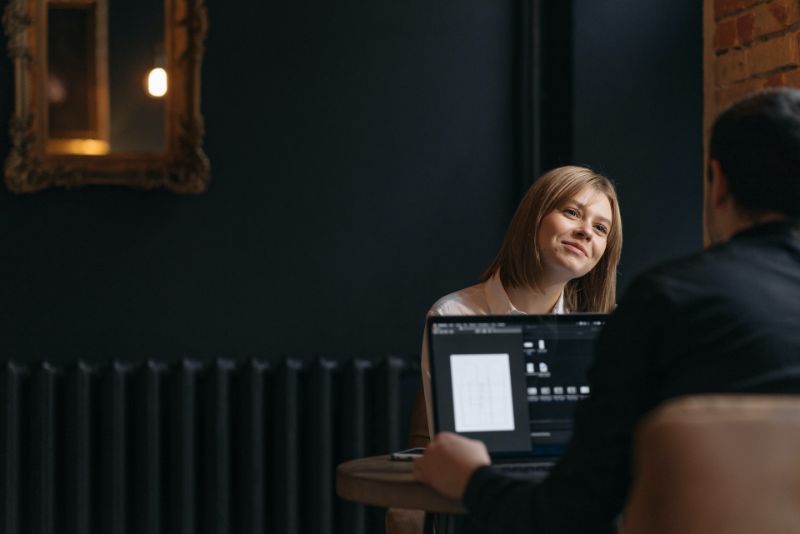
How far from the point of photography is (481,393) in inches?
77.5

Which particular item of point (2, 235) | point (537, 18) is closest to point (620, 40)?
point (537, 18)

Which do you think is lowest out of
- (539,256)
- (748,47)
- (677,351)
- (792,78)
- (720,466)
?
(720,466)

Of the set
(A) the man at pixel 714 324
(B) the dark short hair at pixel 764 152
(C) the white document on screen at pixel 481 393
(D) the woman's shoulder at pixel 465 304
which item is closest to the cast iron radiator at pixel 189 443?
(D) the woman's shoulder at pixel 465 304

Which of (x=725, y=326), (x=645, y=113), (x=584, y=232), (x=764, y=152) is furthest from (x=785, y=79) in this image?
(x=725, y=326)

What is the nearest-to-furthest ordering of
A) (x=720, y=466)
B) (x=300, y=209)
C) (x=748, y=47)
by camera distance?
(x=720, y=466) < (x=748, y=47) < (x=300, y=209)

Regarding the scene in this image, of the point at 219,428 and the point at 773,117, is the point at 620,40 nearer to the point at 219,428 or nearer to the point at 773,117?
the point at 219,428

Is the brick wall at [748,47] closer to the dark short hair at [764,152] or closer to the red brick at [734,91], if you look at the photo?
the red brick at [734,91]

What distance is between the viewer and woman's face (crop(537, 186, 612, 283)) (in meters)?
2.57

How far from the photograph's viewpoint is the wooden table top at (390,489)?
5.82ft

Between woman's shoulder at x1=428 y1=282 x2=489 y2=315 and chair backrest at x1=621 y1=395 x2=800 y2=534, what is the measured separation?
1.37 metres

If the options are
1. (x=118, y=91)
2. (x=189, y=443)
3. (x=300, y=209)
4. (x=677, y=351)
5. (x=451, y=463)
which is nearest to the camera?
(x=677, y=351)

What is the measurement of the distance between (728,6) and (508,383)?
132cm

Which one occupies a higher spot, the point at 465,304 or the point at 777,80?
the point at 777,80

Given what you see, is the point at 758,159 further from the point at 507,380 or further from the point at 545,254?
the point at 545,254
